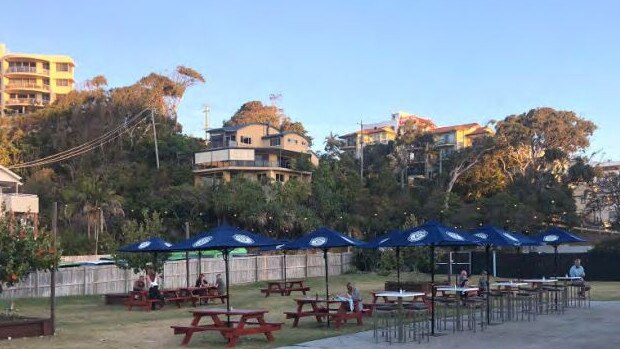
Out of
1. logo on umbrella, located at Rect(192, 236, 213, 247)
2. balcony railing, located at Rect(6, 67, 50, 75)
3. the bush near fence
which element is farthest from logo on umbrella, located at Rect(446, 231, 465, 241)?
balcony railing, located at Rect(6, 67, 50, 75)

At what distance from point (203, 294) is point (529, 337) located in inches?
575

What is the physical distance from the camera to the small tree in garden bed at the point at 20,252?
51.1 ft

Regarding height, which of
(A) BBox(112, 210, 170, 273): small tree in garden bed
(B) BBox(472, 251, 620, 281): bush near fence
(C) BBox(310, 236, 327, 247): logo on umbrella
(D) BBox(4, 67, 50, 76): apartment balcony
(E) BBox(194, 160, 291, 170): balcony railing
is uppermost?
(D) BBox(4, 67, 50, 76): apartment balcony

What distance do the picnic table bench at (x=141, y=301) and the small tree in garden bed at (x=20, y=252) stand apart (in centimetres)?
767

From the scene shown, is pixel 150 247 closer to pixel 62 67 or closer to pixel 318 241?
→ pixel 318 241

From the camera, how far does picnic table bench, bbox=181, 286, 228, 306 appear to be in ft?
83.6

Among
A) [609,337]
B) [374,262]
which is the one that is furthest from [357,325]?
[374,262]

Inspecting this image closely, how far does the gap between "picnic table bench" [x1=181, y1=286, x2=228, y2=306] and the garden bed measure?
9.08m

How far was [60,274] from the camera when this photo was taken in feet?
95.7

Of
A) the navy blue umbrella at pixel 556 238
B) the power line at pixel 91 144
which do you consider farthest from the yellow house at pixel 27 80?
the navy blue umbrella at pixel 556 238

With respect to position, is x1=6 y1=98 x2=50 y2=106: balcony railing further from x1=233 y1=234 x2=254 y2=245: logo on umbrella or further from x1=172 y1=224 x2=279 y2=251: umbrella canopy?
x1=233 y1=234 x2=254 y2=245: logo on umbrella

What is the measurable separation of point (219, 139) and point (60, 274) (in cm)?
5565

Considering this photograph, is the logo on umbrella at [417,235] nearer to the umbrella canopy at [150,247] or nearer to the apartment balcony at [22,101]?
the umbrella canopy at [150,247]

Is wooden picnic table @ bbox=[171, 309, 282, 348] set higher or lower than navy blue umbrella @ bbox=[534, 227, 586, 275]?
lower
